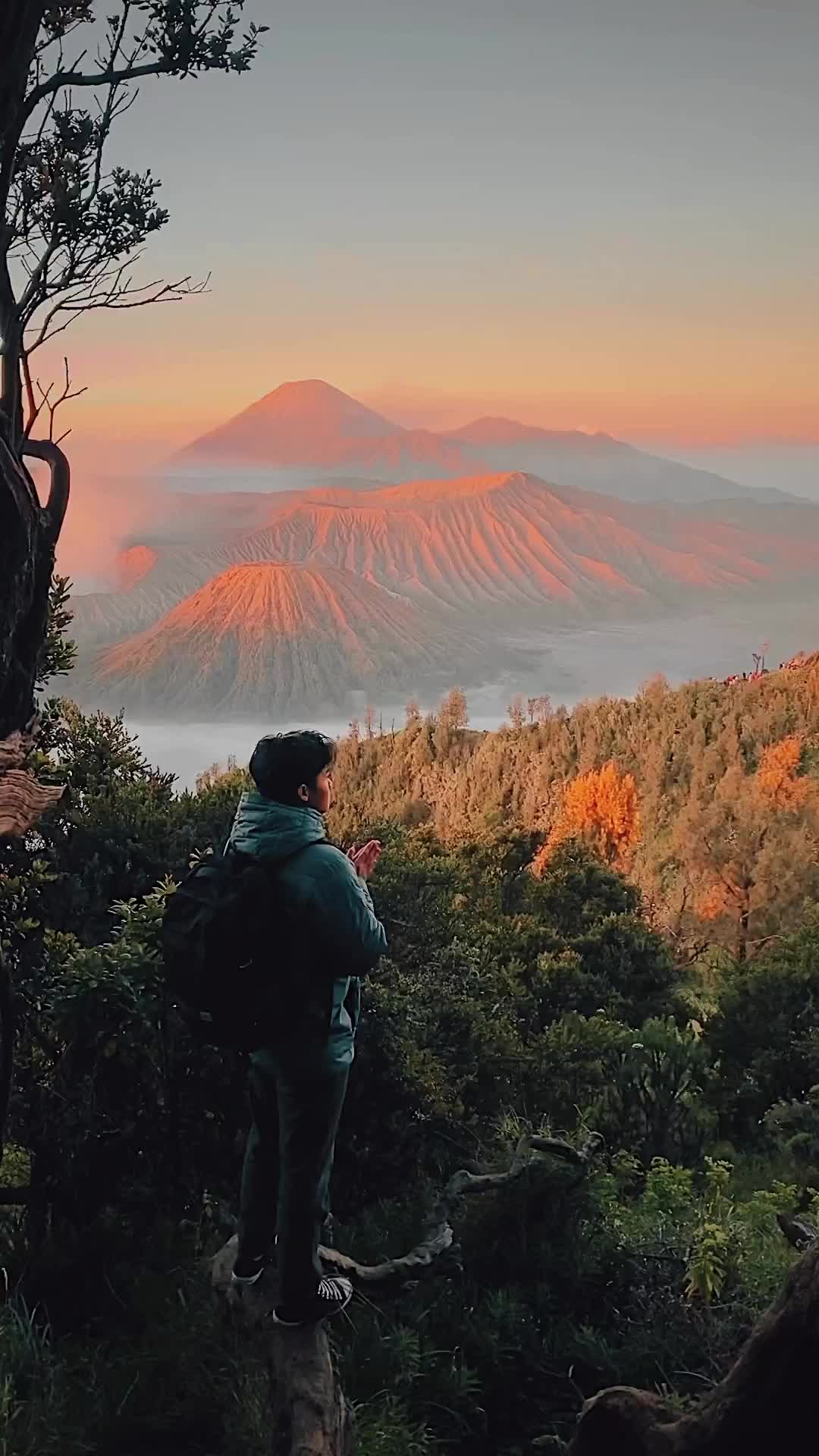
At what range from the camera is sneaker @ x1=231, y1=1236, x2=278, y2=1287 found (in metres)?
Answer: 2.36

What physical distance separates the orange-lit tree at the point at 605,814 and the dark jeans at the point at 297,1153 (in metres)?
13.3

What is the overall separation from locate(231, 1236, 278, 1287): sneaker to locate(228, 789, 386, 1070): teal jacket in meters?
0.53

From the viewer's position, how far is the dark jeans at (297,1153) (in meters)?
2.08

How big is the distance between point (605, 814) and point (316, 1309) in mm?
15162

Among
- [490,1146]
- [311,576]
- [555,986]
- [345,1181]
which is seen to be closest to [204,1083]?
[345,1181]

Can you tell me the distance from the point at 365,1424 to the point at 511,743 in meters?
20.8

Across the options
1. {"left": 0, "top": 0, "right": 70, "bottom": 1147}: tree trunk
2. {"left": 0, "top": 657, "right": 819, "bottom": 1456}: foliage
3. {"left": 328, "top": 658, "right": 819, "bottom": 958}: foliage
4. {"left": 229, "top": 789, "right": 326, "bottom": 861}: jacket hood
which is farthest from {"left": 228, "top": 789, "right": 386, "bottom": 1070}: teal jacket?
{"left": 328, "top": 658, "right": 819, "bottom": 958}: foliage

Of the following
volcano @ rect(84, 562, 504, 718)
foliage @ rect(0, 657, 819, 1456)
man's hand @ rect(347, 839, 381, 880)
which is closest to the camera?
man's hand @ rect(347, 839, 381, 880)

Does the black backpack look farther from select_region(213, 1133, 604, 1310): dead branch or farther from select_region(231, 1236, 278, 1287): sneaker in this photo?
select_region(213, 1133, 604, 1310): dead branch

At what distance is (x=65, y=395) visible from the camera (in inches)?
137

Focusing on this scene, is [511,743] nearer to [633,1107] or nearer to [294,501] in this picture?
[294,501]

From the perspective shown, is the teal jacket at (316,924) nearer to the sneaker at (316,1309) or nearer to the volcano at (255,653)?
the sneaker at (316,1309)

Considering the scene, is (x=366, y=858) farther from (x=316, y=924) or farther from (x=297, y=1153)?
(x=297, y=1153)

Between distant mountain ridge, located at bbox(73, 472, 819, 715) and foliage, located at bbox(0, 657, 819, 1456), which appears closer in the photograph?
foliage, located at bbox(0, 657, 819, 1456)
